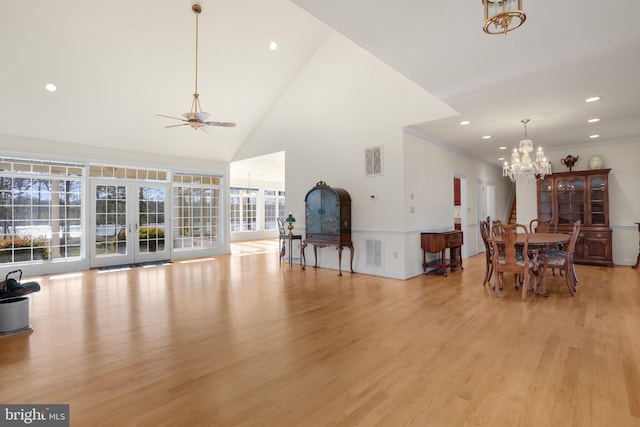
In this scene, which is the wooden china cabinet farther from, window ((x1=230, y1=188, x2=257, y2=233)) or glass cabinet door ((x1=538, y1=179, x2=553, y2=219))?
window ((x1=230, y1=188, x2=257, y2=233))

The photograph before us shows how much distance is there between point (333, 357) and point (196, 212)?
23.6ft

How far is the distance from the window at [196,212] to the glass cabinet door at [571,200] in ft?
27.9

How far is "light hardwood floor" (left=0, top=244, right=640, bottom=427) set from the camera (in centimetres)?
193

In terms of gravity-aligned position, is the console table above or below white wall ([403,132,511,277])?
below

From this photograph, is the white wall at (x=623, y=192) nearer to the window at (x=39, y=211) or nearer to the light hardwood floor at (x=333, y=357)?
the light hardwood floor at (x=333, y=357)

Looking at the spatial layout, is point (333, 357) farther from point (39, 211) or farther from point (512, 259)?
point (39, 211)

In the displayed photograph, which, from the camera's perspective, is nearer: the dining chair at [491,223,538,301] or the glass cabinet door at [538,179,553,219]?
the dining chair at [491,223,538,301]

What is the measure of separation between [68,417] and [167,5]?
17.2 ft

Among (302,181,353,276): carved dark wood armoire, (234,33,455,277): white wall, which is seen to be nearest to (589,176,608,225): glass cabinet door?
(234,33,455,277): white wall

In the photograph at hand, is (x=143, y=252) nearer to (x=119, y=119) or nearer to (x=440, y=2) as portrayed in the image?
(x=119, y=119)

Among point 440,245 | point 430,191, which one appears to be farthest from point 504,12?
point 430,191

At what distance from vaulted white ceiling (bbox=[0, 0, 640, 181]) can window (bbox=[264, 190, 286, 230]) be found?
5986 mm

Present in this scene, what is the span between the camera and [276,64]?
21.6 ft

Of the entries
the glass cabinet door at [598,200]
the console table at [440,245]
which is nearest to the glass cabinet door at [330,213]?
the console table at [440,245]
